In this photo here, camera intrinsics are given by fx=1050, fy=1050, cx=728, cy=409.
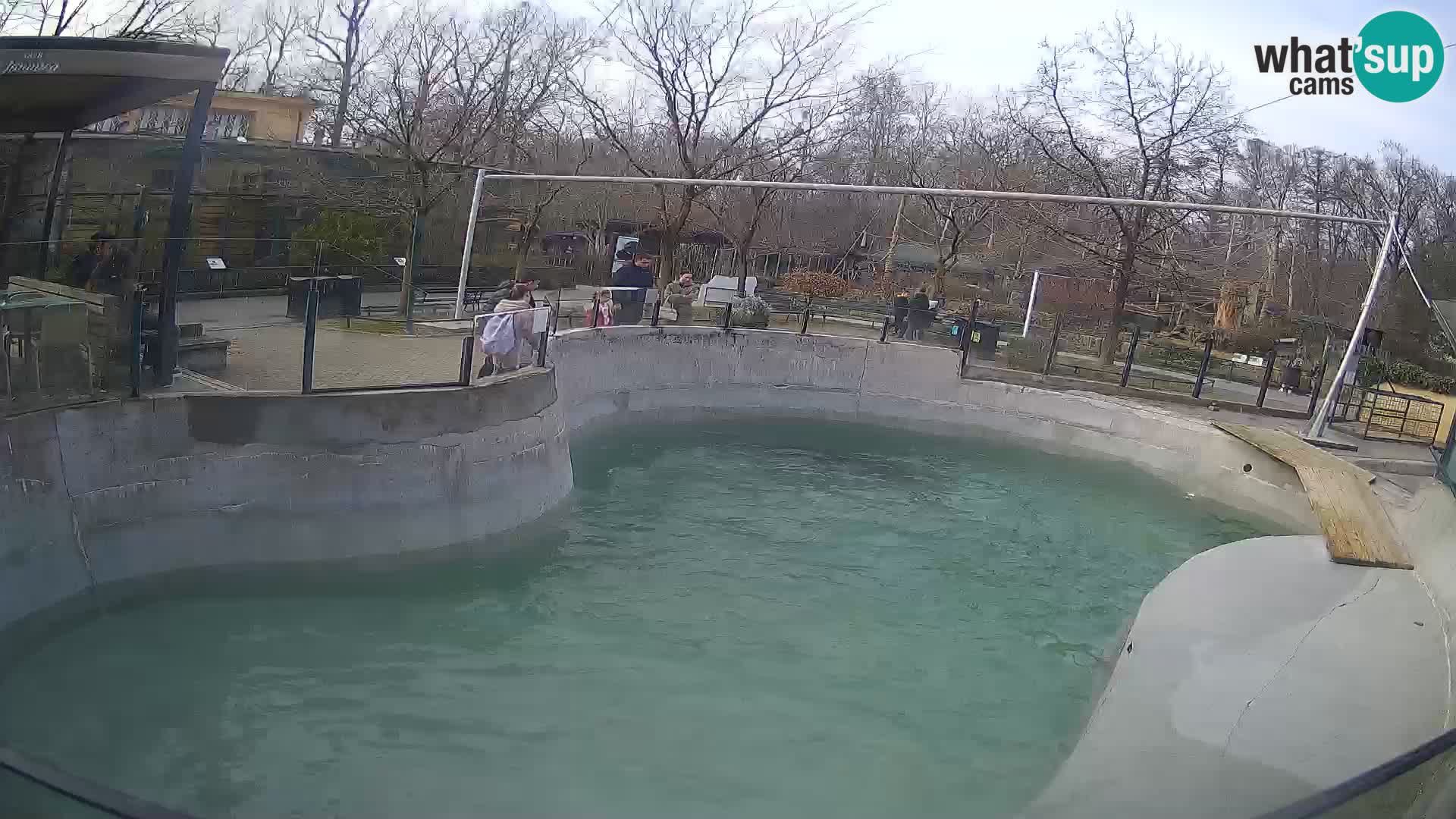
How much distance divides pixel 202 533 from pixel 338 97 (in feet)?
79.7

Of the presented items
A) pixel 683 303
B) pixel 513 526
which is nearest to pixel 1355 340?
pixel 683 303

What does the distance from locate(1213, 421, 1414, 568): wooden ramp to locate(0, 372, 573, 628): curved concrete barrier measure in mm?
8894

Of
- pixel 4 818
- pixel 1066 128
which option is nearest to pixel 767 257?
pixel 1066 128

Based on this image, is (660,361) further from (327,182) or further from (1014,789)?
(1014,789)

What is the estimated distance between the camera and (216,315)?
36.9 ft

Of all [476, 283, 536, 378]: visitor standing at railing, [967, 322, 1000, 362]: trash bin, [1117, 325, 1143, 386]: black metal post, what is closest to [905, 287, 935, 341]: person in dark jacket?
[967, 322, 1000, 362]: trash bin

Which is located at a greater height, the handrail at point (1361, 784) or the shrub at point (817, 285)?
the shrub at point (817, 285)

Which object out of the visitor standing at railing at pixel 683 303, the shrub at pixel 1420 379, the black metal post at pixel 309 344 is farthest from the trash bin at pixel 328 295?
the shrub at pixel 1420 379

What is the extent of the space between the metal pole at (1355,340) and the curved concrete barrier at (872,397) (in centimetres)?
162

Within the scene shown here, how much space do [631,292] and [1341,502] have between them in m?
12.3

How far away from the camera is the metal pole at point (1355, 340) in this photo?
16.7 metres

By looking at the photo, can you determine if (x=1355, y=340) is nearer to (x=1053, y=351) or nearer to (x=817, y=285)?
(x=1053, y=351)

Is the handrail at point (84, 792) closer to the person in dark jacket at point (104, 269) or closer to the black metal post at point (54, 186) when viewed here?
the person in dark jacket at point (104, 269)

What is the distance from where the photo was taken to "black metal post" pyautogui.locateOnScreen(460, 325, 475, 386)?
11812 mm
